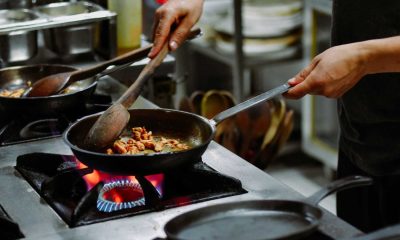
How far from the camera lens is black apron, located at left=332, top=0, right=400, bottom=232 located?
1762mm

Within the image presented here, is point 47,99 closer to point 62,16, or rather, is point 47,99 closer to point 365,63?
point 62,16

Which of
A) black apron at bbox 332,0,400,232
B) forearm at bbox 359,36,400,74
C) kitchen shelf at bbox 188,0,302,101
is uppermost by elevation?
forearm at bbox 359,36,400,74

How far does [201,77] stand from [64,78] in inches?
96.6

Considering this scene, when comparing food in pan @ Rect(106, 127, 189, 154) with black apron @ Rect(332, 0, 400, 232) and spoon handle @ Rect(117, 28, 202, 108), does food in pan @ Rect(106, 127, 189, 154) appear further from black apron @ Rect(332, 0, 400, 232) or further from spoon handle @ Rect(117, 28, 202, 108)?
black apron @ Rect(332, 0, 400, 232)

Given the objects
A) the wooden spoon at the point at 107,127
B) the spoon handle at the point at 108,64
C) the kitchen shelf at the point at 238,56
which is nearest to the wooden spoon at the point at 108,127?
the wooden spoon at the point at 107,127

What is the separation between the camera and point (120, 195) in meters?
1.44

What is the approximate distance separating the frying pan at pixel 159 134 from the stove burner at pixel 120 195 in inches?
2.4

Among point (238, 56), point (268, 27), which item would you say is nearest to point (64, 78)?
point (238, 56)

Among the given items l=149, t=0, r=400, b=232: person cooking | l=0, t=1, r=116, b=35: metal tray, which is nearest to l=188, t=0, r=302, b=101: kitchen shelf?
l=0, t=1, r=116, b=35: metal tray

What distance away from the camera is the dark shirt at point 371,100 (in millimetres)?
1755

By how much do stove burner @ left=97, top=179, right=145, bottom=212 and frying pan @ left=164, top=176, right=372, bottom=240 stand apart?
0.21 meters

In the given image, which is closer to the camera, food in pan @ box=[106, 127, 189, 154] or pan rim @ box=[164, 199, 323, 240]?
pan rim @ box=[164, 199, 323, 240]

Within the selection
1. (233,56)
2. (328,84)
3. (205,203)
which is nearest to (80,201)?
(205,203)

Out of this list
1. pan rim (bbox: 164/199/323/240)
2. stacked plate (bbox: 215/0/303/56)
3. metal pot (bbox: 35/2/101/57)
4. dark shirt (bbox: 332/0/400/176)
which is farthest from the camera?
stacked plate (bbox: 215/0/303/56)
